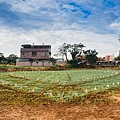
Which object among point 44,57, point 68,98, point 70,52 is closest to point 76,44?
point 70,52

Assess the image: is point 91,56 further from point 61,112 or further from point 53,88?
point 61,112

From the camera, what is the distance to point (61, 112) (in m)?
7.96

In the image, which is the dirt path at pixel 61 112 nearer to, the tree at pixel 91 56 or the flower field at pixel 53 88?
the flower field at pixel 53 88

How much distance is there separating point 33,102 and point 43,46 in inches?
2251

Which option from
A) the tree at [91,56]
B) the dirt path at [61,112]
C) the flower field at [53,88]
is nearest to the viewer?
the dirt path at [61,112]

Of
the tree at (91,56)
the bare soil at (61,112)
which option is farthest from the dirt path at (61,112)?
the tree at (91,56)

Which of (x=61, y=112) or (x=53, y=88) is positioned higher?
(x=53, y=88)

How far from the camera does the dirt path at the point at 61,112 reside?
7227 millimetres

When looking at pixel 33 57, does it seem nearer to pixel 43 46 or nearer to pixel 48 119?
pixel 43 46

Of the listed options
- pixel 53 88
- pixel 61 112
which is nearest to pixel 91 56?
pixel 53 88

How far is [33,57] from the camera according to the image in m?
64.5

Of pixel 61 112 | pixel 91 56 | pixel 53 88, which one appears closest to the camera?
pixel 61 112

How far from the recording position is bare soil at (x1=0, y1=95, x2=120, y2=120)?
7230mm

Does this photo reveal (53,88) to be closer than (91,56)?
Yes
